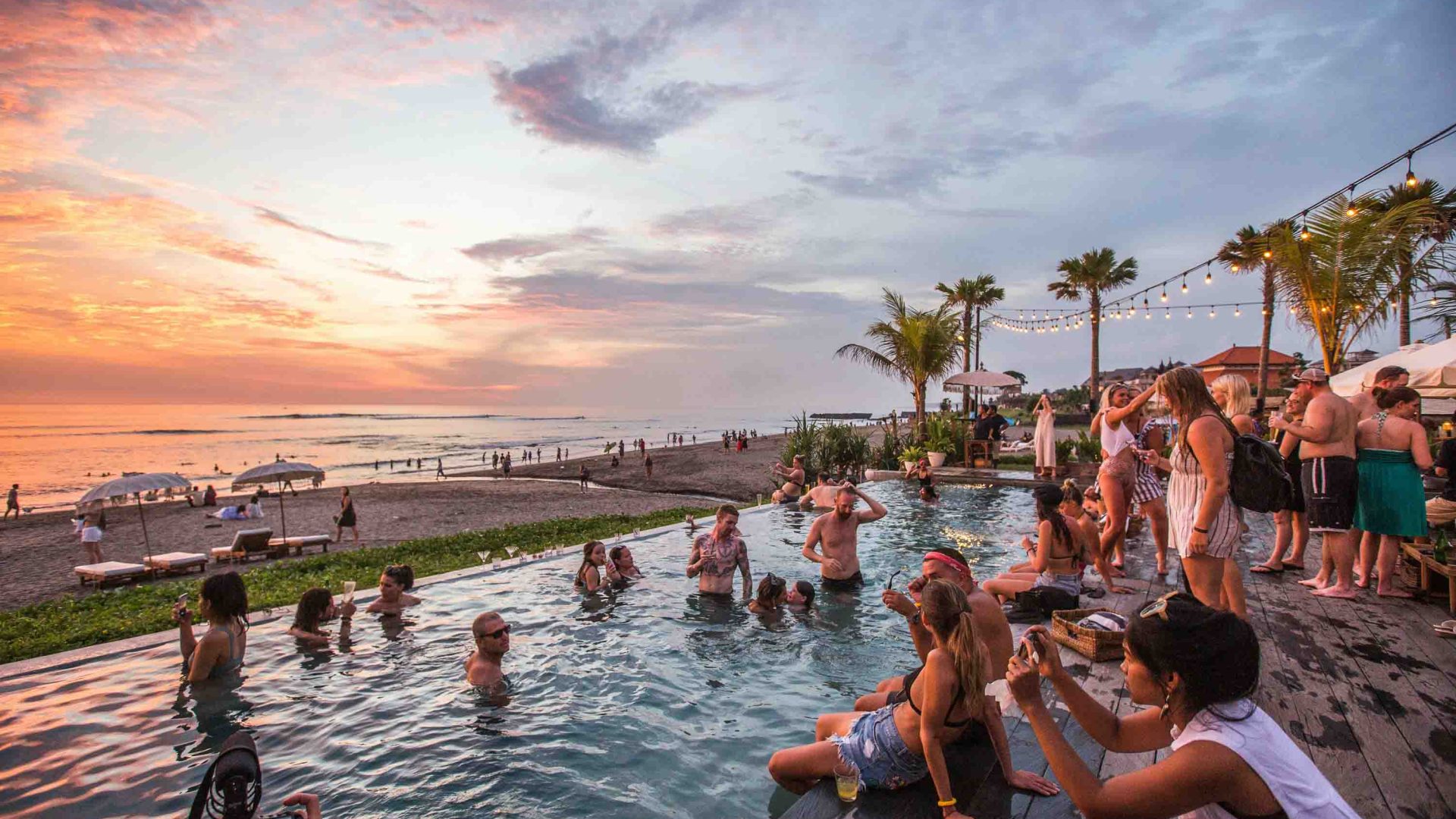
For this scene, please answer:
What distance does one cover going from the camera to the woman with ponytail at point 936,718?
3.22 meters

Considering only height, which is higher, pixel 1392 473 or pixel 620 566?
pixel 1392 473

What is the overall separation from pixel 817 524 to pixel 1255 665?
23.2 ft

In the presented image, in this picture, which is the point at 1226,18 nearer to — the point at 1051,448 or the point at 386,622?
the point at 1051,448

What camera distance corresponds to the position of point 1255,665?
195 cm

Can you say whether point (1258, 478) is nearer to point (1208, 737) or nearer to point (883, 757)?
point (883, 757)

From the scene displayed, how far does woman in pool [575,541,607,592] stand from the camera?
370 inches

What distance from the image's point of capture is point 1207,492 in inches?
178

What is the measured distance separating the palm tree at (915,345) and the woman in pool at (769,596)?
642 inches

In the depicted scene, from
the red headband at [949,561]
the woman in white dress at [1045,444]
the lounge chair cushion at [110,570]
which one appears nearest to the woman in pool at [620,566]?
the red headband at [949,561]

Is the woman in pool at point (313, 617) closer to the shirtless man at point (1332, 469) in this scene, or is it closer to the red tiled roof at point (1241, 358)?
the shirtless man at point (1332, 469)

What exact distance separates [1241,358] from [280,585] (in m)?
64.1

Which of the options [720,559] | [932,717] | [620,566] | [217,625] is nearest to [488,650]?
[217,625]

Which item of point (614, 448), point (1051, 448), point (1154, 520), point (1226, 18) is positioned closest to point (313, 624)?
point (1154, 520)

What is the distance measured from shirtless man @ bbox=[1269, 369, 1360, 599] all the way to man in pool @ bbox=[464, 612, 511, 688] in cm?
751
